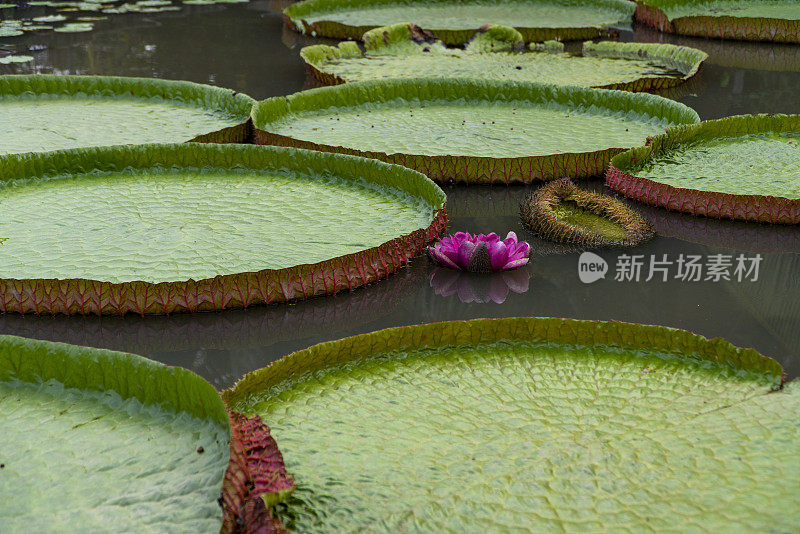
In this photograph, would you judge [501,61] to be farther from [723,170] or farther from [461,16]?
[723,170]

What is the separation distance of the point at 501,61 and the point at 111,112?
234 centimetres

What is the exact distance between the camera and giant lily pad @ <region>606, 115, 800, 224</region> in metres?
2.80

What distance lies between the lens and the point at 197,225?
103 inches

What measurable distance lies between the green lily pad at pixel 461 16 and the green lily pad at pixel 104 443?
179 inches

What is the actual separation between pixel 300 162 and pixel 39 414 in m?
1.62

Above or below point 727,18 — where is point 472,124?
below

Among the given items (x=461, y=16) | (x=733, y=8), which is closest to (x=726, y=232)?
(x=461, y=16)

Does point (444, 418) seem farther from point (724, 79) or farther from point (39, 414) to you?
point (724, 79)

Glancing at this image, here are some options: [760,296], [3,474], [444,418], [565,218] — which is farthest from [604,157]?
[3,474]

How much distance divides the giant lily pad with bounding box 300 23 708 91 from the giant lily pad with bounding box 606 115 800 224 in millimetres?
902

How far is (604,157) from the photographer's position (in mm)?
3184

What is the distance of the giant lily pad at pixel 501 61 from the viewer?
4672 millimetres

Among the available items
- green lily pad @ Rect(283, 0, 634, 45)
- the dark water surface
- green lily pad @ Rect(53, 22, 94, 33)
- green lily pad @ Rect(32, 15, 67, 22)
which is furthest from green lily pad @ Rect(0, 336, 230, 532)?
green lily pad @ Rect(32, 15, 67, 22)

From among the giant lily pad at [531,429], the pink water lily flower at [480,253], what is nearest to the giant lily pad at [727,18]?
the pink water lily flower at [480,253]
